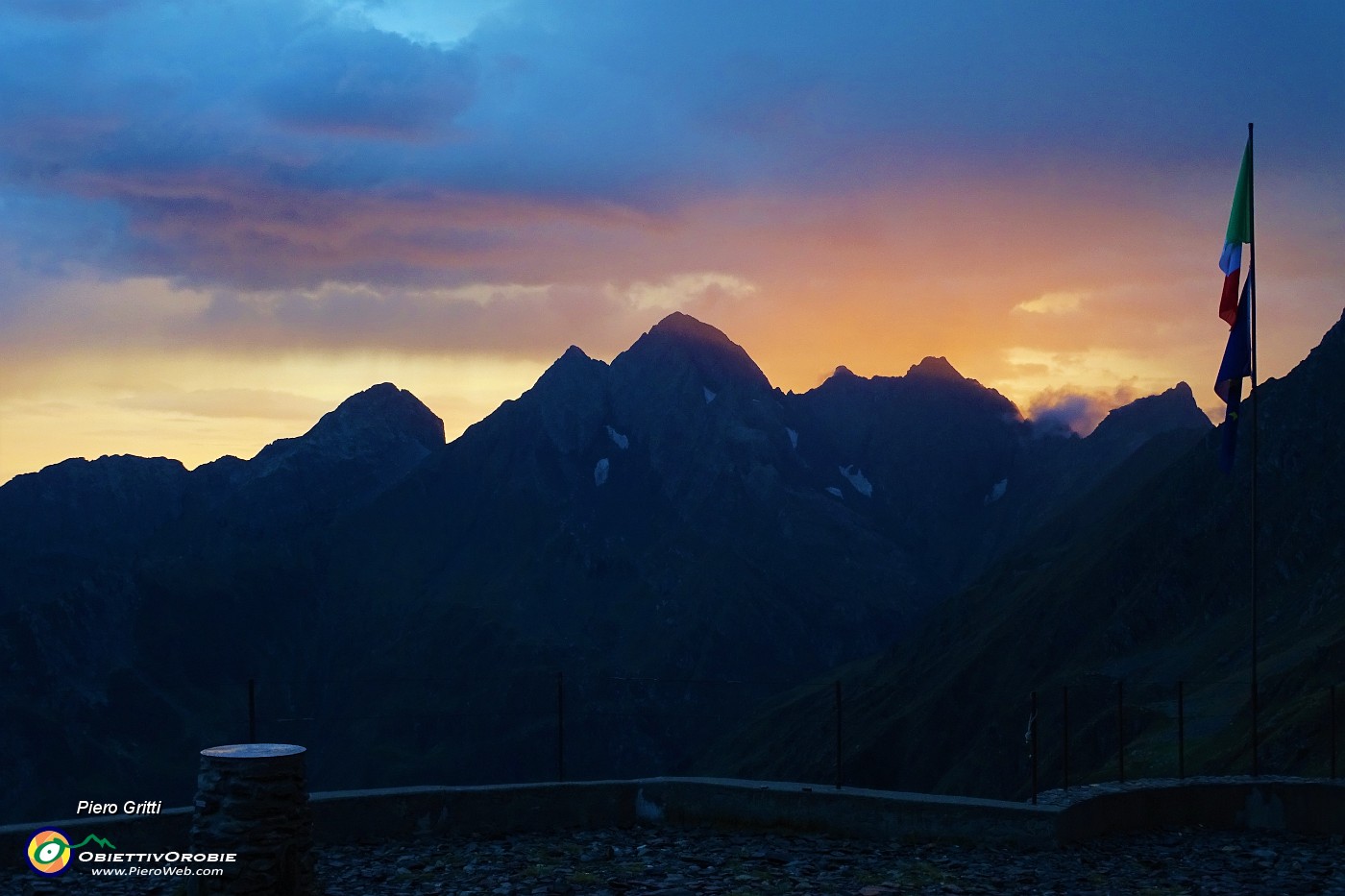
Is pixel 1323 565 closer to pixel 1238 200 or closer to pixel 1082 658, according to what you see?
pixel 1082 658

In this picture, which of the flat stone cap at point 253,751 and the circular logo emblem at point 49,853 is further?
the circular logo emblem at point 49,853

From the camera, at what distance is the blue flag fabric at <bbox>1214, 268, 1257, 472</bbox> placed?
2708cm

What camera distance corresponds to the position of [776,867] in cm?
1809

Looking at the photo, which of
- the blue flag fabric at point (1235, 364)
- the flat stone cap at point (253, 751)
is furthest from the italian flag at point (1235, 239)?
the flat stone cap at point (253, 751)

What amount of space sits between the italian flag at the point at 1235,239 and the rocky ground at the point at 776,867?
10.9 m

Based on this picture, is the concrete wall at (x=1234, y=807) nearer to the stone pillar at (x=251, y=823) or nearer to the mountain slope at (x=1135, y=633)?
the stone pillar at (x=251, y=823)

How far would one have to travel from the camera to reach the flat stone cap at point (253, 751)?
14.1 meters

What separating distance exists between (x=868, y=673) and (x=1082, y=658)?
56.3m

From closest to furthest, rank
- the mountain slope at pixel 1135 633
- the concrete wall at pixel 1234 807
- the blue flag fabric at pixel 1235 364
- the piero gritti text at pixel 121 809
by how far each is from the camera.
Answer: the piero gritti text at pixel 121 809 < the concrete wall at pixel 1234 807 < the blue flag fabric at pixel 1235 364 < the mountain slope at pixel 1135 633

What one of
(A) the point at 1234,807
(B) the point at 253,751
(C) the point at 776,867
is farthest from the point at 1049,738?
(B) the point at 253,751

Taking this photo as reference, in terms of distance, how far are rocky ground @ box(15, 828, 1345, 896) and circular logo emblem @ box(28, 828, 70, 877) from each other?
0.22m

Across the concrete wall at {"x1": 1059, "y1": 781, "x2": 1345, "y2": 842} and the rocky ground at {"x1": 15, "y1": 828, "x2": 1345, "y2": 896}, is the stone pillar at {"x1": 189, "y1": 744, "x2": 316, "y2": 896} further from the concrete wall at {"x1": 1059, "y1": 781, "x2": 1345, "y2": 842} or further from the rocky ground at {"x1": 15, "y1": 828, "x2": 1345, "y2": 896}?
the concrete wall at {"x1": 1059, "y1": 781, "x2": 1345, "y2": 842}

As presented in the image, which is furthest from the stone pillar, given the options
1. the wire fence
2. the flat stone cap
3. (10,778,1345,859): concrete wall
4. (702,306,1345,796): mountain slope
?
(702,306,1345,796): mountain slope

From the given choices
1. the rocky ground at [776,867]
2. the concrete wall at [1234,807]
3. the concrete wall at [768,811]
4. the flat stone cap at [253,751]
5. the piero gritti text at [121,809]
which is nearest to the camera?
the flat stone cap at [253,751]
